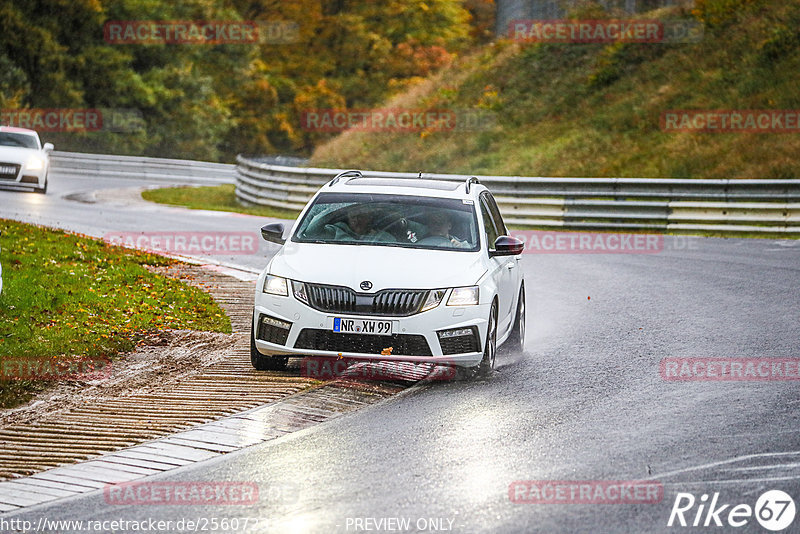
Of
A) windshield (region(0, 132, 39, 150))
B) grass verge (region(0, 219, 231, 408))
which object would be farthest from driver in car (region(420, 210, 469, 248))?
windshield (region(0, 132, 39, 150))

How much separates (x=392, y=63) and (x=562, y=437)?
59287 mm

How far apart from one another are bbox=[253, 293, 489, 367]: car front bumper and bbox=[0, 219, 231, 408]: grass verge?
1.97m

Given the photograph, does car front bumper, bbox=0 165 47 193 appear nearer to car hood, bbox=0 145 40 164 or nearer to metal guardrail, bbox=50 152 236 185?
car hood, bbox=0 145 40 164

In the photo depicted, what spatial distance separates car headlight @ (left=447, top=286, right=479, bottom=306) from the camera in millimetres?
9438

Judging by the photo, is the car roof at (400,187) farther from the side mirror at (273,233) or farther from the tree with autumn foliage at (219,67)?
the tree with autumn foliage at (219,67)

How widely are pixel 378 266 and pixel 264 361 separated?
4.26 ft

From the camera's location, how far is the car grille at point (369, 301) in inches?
366

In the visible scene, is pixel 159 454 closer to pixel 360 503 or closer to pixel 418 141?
pixel 360 503

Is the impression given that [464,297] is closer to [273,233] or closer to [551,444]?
[273,233]

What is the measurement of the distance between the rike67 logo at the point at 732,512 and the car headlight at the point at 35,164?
25486 mm

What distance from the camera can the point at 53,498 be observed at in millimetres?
6512

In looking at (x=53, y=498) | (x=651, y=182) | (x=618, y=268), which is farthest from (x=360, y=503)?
(x=651, y=182)

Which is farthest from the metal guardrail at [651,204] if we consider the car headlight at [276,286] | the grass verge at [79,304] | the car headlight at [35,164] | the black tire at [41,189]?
the car headlight at [276,286]

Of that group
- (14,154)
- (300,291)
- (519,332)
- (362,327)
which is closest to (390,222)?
(300,291)
